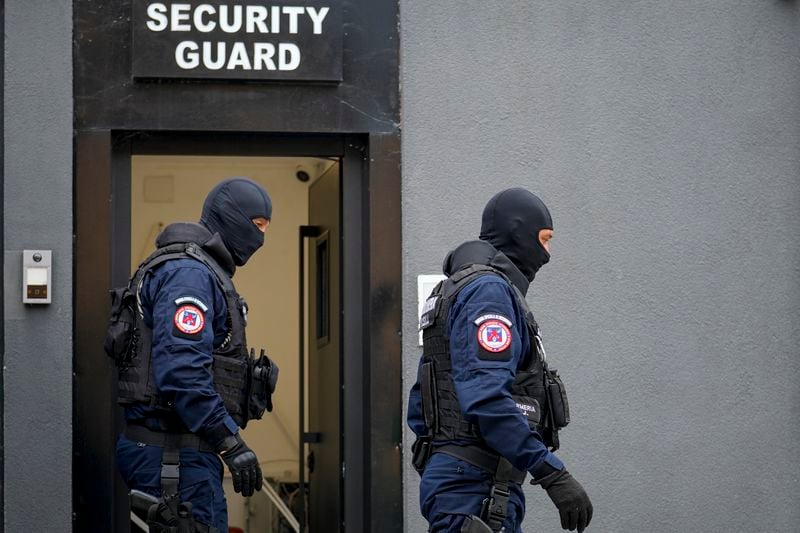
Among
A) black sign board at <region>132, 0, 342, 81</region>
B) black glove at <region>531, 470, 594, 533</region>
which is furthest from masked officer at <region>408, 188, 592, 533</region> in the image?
black sign board at <region>132, 0, 342, 81</region>

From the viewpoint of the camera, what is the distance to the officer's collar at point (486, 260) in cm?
535

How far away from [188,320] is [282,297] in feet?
16.0

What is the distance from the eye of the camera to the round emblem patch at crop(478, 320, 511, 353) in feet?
16.5

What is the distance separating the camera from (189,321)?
5531 mm

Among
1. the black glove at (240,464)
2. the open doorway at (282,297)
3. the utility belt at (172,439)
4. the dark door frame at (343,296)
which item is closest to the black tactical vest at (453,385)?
the black glove at (240,464)

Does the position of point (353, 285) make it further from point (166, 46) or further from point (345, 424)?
point (166, 46)

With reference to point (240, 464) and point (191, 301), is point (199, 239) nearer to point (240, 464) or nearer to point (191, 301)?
point (191, 301)

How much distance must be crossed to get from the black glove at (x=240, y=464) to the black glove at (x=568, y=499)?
1.19 meters

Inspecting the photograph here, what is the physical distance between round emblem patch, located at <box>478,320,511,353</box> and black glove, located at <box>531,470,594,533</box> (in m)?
0.49

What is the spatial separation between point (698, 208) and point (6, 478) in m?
3.70

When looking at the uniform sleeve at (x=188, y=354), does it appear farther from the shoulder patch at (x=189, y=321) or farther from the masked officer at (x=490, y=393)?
the masked officer at (x=490, y=393)

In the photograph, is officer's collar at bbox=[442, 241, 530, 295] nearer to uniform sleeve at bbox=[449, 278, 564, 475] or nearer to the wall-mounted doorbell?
uniform sleeve at bbox=[449, 278, 564, 475]

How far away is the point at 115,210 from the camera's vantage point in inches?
271

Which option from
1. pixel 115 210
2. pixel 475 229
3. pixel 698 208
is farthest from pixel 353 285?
pixel 698 208
